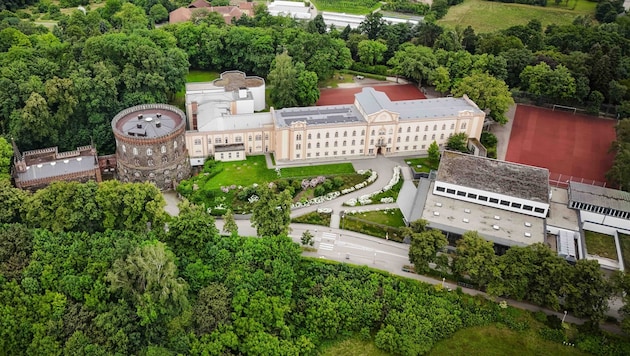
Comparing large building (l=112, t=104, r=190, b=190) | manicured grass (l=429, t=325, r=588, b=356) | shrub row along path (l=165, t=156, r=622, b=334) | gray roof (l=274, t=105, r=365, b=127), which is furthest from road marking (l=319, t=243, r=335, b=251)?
large building (l=112, t=104, r=190, b=190)

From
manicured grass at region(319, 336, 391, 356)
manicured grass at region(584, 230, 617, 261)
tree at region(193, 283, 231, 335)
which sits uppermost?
manicured grass at region(584, 230, 617, 261)

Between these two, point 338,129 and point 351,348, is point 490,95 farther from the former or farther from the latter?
point 351,348

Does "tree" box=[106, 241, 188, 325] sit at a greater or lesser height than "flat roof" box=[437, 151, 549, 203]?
lesser

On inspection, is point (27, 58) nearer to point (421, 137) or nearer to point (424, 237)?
point (421, 137)

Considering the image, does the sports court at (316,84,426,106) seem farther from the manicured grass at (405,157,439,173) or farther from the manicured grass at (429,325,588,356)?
the manicured grass at (429,325,588,356)

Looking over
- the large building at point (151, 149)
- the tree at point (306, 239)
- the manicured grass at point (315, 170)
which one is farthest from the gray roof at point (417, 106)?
the large building at point (151, 149)

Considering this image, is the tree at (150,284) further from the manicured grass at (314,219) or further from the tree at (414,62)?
the tree at (414,62)

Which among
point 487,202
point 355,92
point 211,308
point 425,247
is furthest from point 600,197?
point 355,92
